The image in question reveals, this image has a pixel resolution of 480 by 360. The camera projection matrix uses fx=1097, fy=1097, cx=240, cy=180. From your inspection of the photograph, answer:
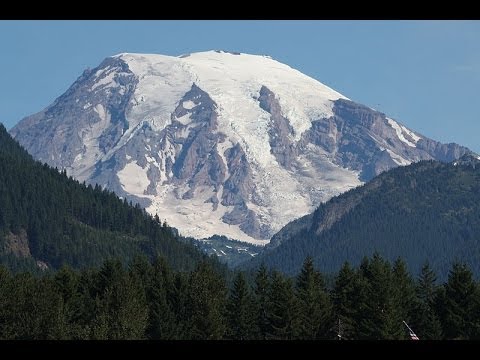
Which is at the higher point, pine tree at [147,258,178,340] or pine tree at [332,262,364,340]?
pine tree at [332,262,364,340]

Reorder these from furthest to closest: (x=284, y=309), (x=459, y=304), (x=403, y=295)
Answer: (x=403, y=295)
(x=284, y=309)
(x=459, y=304)

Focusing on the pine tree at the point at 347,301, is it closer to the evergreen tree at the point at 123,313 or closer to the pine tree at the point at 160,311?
the pine tree at the point at 160,311

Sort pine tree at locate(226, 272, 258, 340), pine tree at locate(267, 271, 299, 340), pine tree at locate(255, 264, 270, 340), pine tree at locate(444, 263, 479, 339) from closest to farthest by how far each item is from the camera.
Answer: pine tree at locate(444, 263, 479, 339) → pine tree at locate(267, 271, 299, 340) → pine tree at locate(226, 272, 258, 340) → pine tree at locate(255, 264, 270, 340)

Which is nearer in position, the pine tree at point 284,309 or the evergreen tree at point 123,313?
the evergreen tree at point 123,313

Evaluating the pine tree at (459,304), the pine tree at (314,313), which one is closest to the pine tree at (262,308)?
the pine tree at (314,313)

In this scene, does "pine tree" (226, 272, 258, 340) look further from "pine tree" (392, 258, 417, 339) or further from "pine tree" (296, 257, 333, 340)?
"pine tree" (392, 258, 417, 339)

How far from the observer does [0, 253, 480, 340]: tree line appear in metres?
136

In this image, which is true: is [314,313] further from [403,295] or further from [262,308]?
[262,308]

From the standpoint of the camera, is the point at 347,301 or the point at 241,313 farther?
the point at 241,313

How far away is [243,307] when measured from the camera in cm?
16762

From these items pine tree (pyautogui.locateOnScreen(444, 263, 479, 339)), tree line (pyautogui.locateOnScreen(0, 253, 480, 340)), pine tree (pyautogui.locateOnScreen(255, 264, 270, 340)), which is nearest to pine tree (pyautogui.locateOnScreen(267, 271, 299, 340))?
tree line (pyautogui.locateOnScreen(0, 253, 480, 340))

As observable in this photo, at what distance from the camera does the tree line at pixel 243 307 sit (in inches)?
5374

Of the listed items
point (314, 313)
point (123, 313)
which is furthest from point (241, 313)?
point (123, 313)
